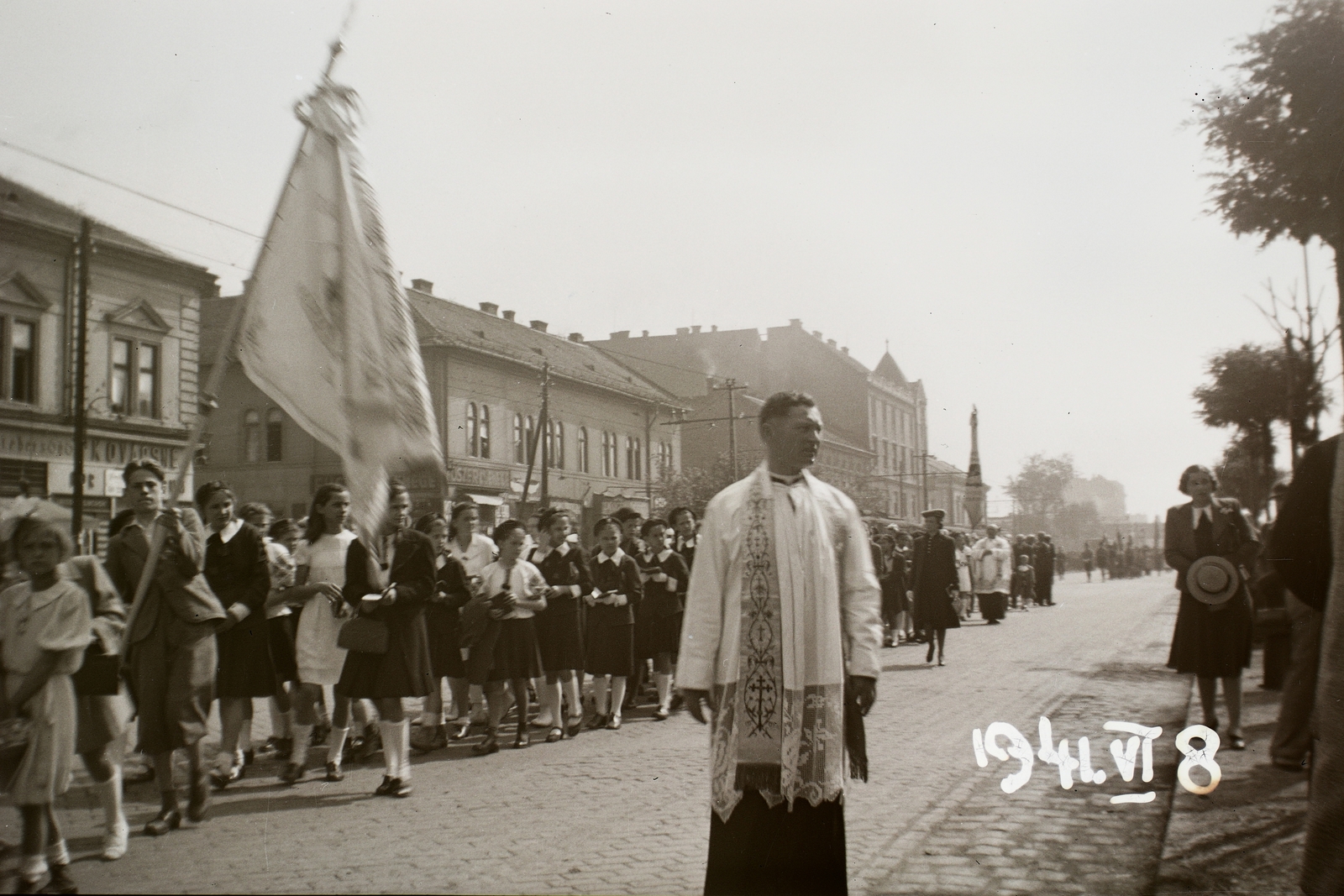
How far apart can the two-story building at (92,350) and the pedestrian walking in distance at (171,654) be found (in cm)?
30

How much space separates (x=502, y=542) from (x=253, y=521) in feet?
5.78

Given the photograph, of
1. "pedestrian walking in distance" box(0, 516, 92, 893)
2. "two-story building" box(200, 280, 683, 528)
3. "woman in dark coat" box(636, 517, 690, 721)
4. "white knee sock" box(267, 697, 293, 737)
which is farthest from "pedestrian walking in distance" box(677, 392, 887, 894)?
"two-story building" box(200, 280, 683, 528)

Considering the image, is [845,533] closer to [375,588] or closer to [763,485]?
[763,485]

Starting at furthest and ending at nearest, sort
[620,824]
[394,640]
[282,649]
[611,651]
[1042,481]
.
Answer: [1042,481] < [611,651] < [282,649] < [394,640] < [620,824]

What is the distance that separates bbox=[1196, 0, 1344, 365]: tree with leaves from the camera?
570 centimetres

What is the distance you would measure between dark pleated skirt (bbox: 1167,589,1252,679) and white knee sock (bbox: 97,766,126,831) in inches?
236

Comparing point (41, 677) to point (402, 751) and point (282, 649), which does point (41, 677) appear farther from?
point (282, 649)

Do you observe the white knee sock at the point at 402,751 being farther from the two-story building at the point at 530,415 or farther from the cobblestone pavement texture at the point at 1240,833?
the two-story building at the point at 530,415

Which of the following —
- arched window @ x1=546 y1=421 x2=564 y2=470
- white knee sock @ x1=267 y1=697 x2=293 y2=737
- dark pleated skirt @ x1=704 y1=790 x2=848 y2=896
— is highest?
arched window @ x1=546 y1=421 x2=564 y2=470

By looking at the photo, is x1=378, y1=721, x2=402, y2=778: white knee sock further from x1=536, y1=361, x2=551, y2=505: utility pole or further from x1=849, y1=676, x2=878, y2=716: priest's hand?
x1=536, y1=361, x2=551, y2=505: utility pole

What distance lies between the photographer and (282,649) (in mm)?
7426

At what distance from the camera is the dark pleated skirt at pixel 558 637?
8828mm

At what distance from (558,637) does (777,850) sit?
204 inches

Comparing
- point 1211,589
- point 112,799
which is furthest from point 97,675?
point 1211,589
